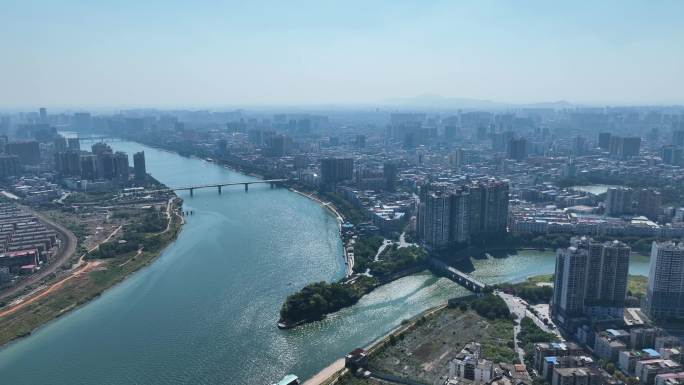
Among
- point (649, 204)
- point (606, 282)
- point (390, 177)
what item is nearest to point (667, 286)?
point (606, 282)

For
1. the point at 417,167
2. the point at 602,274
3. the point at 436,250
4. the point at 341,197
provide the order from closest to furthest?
the point at 602,274
the point at 436,250
the point at 341,197
the point at 417,167

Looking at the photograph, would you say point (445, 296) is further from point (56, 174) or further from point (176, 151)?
point (176, 151)

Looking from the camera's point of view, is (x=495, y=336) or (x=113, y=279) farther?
(x=113, y=279)

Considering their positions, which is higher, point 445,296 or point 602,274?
point 602,274

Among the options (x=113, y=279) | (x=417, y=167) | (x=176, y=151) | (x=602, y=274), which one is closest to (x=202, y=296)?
(x=113, y=279)

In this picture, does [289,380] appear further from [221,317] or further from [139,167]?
[139,167]

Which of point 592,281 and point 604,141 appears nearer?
point 592,281
